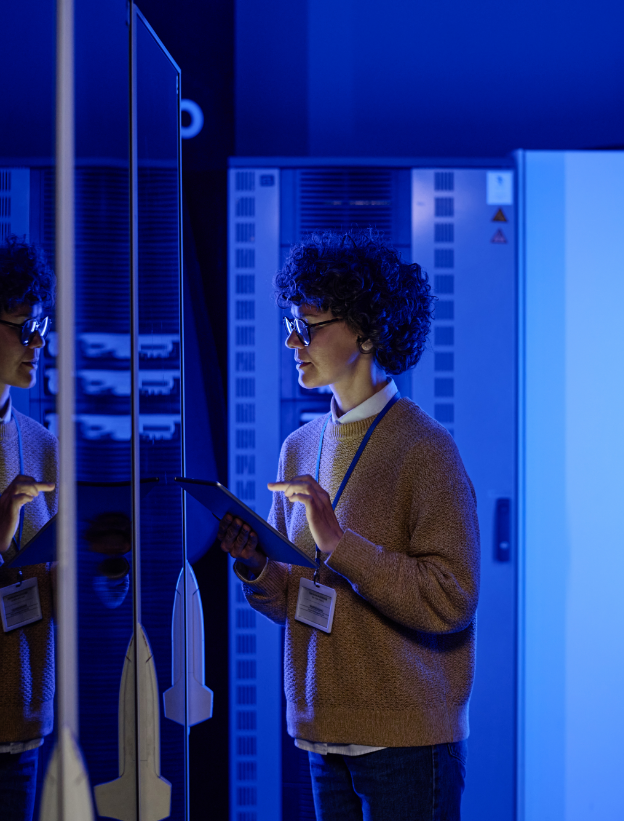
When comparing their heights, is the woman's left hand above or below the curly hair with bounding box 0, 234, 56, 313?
below

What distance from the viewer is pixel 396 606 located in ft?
4.29

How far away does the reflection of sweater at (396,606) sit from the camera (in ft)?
4.33

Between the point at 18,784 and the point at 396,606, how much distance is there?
27.6 inches

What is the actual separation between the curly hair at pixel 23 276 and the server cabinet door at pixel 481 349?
1.49m

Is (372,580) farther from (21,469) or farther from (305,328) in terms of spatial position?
(21,469)

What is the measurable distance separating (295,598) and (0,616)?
83cm

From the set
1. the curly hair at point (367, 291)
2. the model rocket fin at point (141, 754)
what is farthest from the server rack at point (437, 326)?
the model rocket fin at point (141, 754)

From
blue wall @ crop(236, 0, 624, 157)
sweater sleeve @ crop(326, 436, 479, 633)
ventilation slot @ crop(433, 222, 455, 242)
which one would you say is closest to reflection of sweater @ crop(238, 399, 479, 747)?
sweater sleeve @ crop(326, 436, 479, 633)

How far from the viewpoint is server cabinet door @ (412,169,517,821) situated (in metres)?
2.14

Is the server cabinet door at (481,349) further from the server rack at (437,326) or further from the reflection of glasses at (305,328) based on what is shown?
the reflection of glasses at (305,328)

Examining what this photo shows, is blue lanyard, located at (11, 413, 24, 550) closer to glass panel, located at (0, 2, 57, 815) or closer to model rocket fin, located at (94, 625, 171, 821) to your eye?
glass panel, located at (0, 2, 57, 815)

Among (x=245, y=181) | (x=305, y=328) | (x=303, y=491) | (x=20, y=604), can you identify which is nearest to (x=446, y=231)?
(x=245, y=181)

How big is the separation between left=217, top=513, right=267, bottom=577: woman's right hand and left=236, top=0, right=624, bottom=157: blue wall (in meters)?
1.80

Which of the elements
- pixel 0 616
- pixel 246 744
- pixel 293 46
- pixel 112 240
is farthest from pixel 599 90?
pixel 0 616
